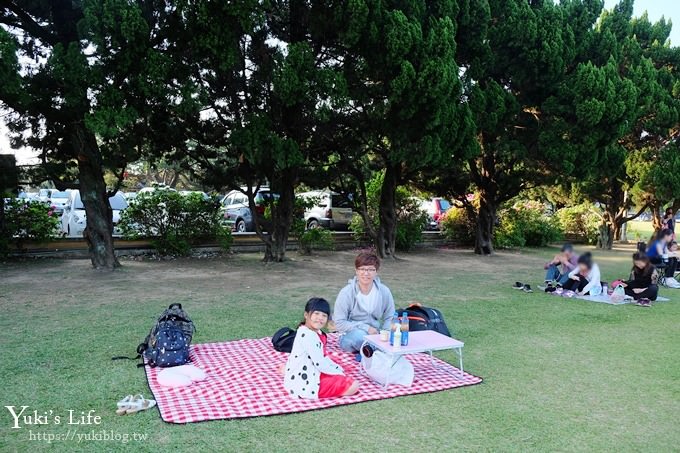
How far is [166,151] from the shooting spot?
11.9 meters

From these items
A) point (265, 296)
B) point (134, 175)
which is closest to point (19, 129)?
point (265, 296)

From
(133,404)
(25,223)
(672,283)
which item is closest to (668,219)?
(672,283)

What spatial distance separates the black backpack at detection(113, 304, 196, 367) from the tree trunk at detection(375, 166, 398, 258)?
9.43 meters

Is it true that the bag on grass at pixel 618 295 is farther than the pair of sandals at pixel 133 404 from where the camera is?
Yes

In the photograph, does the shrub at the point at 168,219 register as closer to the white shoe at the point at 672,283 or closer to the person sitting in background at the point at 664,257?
the person sitting in background at the point at 664,257

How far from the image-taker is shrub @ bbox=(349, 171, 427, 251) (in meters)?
16.0

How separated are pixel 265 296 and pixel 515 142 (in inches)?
316

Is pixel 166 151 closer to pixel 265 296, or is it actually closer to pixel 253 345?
pixel 265 296

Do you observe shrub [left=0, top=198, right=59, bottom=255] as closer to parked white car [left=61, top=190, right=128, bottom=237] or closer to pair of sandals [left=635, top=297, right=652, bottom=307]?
parked white car [left=61, top=190, right=128, bottom=237]

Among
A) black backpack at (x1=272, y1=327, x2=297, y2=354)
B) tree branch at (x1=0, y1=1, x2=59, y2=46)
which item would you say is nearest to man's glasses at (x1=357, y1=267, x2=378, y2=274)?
black backpack at (x1=272, y1=327, x2=297, y2=354)

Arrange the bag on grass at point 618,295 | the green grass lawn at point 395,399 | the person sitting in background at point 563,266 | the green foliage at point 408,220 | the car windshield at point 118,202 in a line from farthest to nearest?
the green foliage at point 408,220 → the car windshield at point 118,202 → the person sitting in background at point 563,266 → the bag on grass at point 618,295 → the green grass lawn at point 395,399

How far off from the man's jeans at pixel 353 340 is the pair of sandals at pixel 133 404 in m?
1.97

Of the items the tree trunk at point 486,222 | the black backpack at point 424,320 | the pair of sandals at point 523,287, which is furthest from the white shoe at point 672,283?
the black backpack at point 424,320

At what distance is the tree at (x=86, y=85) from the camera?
8.59 m
